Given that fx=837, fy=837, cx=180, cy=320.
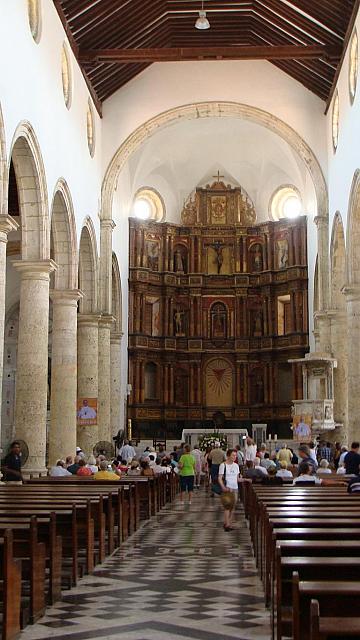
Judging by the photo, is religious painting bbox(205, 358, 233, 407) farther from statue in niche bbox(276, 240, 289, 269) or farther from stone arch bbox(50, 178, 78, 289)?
stone arch bbox(50, 178, 78, 289)

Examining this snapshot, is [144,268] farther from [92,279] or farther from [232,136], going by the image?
[92,279]

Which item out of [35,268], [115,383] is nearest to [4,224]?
[35,268]

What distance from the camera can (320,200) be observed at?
87.2ft

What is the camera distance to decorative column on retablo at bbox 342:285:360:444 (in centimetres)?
2131

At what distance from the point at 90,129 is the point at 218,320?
1313 cm

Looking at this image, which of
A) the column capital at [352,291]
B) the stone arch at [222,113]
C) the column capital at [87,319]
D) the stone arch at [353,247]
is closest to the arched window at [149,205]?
the stone arch at [222,113]

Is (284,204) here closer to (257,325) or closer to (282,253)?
(282,253)

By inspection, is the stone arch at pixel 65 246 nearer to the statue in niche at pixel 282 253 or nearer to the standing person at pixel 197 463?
the standing person at pixel 197 463

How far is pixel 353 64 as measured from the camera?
68.4 ft

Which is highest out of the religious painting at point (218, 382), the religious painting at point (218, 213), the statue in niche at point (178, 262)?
the religious painting at point (218, 213)

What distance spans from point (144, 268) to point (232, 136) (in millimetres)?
6530

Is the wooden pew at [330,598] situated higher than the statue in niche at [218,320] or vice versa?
the statue in niche at [218,320]

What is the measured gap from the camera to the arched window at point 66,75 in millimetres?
20719

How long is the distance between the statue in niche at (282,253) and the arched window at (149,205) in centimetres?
520
